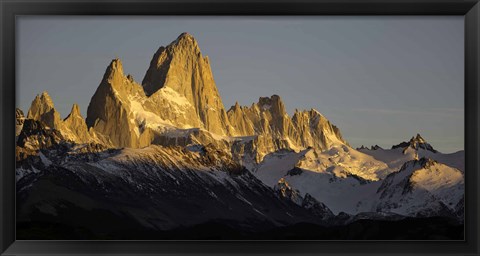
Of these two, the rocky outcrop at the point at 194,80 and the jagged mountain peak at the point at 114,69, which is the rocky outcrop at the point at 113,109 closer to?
the jagged mountain peak at the point at 114,69

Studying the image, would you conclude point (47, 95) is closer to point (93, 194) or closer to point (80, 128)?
point (80, 128)

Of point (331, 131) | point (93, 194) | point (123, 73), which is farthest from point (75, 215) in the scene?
point (331, 131)

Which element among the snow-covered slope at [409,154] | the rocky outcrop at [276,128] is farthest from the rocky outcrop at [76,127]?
the snow-covered slope at [409,154]

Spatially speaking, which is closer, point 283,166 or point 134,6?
point 134,6

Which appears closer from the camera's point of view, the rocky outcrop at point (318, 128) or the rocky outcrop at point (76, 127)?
the rocky outcrop at point (76, 127)

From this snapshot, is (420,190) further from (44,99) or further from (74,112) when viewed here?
(44,99)

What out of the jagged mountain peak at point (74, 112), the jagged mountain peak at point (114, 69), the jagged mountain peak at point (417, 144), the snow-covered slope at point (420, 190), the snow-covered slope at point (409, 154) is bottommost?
the snow-covered slope at point (420, 190)
